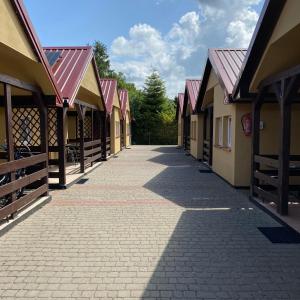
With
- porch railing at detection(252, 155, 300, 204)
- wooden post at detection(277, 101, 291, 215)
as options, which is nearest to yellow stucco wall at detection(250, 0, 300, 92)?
wooden post at detection(277, 101, 291, 215)

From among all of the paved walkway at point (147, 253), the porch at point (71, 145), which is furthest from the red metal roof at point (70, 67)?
the paved walkway at point (147, 253)

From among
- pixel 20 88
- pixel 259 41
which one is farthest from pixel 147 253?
pixel 259 41

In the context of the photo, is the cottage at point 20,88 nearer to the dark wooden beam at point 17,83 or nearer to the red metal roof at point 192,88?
the dark wooden beam at point 17,83

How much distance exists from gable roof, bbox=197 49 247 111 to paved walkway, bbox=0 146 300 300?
11.3 ft

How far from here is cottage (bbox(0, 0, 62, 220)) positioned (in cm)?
570

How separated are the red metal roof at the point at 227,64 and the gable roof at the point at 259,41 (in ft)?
4.57

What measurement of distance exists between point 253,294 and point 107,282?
5.23 ft

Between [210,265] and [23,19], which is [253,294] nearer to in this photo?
[210,265]

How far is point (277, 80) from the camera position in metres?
6.72

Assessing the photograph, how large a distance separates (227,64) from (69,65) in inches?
198

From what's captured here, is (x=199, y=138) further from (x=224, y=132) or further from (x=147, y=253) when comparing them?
(x=147, y=253)

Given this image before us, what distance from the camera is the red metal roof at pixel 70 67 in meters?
9.61

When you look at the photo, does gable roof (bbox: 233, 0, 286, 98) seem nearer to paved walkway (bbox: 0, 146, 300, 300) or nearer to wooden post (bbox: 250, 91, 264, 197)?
Result: wooden post (bbox: 250, 91, 264, 197)

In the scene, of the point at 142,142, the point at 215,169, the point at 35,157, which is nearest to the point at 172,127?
the point at 142,142
